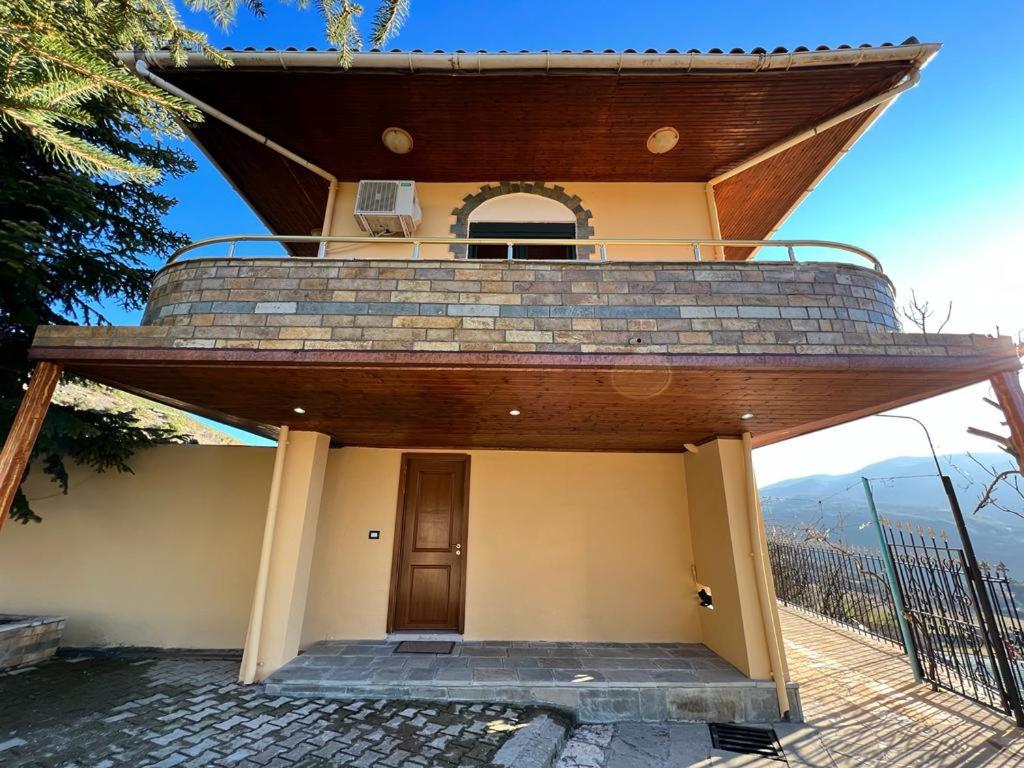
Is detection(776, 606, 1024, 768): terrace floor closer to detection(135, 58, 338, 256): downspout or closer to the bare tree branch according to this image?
the bare tree branch

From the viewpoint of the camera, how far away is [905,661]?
19.9ft

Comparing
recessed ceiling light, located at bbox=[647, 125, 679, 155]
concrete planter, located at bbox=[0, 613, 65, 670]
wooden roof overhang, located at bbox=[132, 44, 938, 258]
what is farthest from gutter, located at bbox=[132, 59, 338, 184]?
concrete planter, located at bbox=[0, 613, 65, 670]

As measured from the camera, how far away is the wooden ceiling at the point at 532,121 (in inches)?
198

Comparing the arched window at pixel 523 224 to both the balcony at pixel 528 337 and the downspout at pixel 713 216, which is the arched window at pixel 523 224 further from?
the balcony at pixel 528 337

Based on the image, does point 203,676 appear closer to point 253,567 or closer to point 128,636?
point 253,567

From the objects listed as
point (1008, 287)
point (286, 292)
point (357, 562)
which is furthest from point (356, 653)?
point (1008, 287)

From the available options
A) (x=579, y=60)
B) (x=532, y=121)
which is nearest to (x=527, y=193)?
(x=532, y=121)

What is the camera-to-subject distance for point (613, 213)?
6.19 metres

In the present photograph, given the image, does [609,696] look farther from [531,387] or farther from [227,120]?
[227,120]

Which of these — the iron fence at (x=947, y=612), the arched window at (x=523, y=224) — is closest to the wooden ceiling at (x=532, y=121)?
the arched window at (x=523, y=224)

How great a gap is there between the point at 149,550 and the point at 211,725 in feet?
10.4

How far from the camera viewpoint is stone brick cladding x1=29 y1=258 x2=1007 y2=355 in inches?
148

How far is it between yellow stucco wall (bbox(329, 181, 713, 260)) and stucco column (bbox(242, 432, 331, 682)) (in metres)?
2.86

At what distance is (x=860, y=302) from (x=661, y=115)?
3200 millimetres
